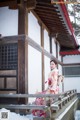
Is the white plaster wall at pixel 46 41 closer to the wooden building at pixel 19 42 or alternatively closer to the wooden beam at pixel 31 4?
the wooden building at pixel 19 42

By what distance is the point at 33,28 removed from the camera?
8.05 meters

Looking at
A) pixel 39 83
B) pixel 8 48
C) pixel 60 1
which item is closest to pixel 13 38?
pixel 8 48

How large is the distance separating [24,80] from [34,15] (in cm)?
277

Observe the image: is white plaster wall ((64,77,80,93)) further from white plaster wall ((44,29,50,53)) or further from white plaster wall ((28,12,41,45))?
white plaster wall ((28,12,41,45))

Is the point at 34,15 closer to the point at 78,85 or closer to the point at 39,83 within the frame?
the point at 39,83

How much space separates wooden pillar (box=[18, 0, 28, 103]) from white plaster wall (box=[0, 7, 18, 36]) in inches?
9.0

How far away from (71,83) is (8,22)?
908 cm

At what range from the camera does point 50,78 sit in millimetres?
6898

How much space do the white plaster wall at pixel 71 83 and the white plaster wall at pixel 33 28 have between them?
7.22 m

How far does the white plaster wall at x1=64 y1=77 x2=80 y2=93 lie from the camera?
49.4ft

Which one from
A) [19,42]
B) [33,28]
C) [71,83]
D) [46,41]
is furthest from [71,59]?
[19,42]

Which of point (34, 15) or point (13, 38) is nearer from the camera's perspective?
point (13, 38)

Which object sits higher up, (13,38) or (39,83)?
(13,38)

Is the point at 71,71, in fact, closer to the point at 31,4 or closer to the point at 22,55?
the point at 22,55
